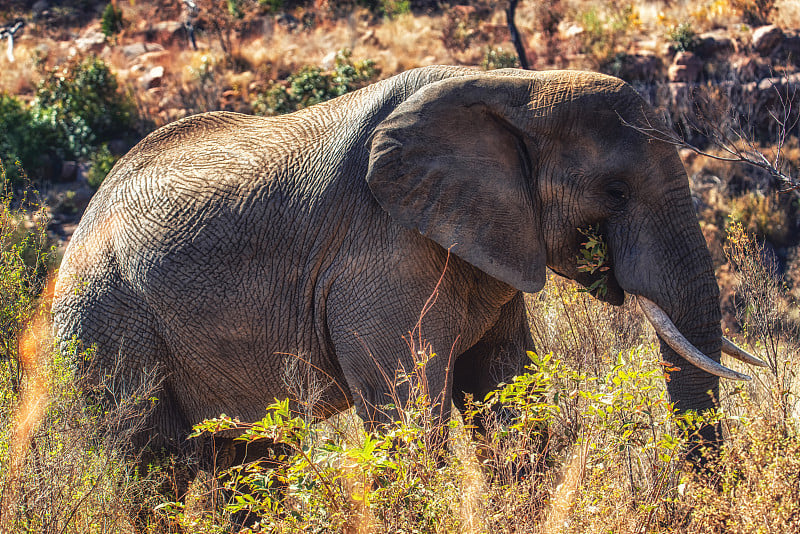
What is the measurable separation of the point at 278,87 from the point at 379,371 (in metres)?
17.5

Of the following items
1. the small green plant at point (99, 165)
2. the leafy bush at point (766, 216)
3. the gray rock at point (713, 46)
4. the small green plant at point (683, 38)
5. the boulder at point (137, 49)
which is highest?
the boulder at point (137, 49)

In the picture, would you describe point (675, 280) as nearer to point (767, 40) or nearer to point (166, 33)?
point (767, 40)

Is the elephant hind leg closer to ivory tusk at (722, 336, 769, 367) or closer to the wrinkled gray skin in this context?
the wrinkled gray skin

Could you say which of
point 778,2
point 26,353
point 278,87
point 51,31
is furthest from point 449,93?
point 51,31

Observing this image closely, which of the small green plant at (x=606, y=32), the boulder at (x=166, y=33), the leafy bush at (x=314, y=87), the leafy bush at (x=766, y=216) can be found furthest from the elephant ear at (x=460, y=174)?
the boulder at (x=166, y=33)

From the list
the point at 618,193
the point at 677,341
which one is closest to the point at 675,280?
the point at 677,341

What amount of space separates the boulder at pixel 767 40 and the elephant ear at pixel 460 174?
17.8 m

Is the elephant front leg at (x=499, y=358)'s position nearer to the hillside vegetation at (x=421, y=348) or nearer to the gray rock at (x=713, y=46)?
the hillside vegetation at (x=421, y=348)

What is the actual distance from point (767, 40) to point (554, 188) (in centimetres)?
1795

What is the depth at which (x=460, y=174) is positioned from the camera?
4934 mm

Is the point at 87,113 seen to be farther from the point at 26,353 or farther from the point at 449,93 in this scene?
the point at 449,93

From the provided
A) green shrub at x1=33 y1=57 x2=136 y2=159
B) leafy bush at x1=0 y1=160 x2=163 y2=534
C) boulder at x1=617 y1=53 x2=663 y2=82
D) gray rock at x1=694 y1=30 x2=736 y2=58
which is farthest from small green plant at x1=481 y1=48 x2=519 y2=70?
leafy bush at x1=0 y1=160 x2=163 y2=534

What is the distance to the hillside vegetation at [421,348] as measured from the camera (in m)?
4.14

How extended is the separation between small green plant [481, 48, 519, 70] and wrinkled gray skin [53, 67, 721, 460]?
54.9 feet
